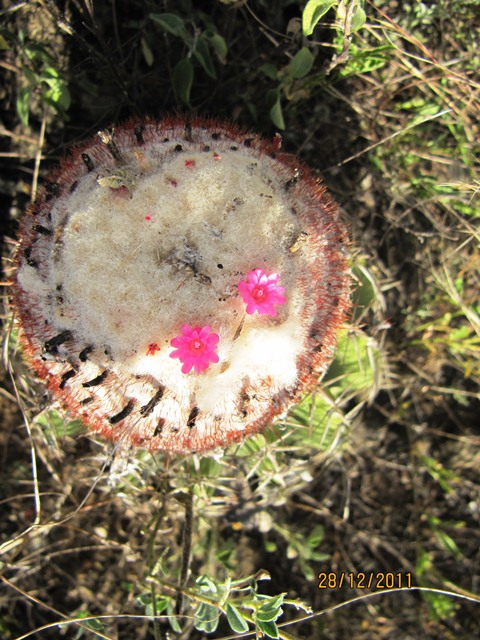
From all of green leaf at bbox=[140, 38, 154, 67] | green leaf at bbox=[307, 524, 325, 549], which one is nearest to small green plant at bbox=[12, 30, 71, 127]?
green leaf at bbox=[140, 38, 154, 67]

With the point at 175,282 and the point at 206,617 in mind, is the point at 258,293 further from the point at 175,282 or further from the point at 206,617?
the point at 206,617

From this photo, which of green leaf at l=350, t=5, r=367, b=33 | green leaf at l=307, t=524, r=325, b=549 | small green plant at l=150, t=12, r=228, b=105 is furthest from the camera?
green leaf at l=307, t=524, r=325, b=549

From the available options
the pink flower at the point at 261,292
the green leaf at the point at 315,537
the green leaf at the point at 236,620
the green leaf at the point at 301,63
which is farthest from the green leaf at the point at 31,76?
the green leaf at the point at 315,537

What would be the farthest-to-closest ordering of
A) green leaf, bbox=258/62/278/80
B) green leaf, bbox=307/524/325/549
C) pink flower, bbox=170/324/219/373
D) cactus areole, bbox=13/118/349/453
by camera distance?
1. green leaf, bbox=307/524/325/549
2. green leaf, bbox=258/62/278/80
3. cactus areole, bbox=13/118/349/453
4. pink flower, bbox=170/324/219/373

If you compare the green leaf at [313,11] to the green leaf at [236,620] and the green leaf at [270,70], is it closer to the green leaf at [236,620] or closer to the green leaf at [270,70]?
the green leaf at [270,70]

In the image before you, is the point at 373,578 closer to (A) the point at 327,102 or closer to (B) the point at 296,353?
(B) the point at 296,353

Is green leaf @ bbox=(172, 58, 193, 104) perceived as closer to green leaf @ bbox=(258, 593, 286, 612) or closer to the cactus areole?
the cactus areole

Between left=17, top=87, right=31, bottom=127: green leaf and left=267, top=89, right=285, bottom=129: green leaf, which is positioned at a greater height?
left=267, top=89, right=285, bottom=129: green leaf

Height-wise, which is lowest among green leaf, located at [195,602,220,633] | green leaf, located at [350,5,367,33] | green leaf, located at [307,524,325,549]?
green leaf, located at [307,524,325,549]
